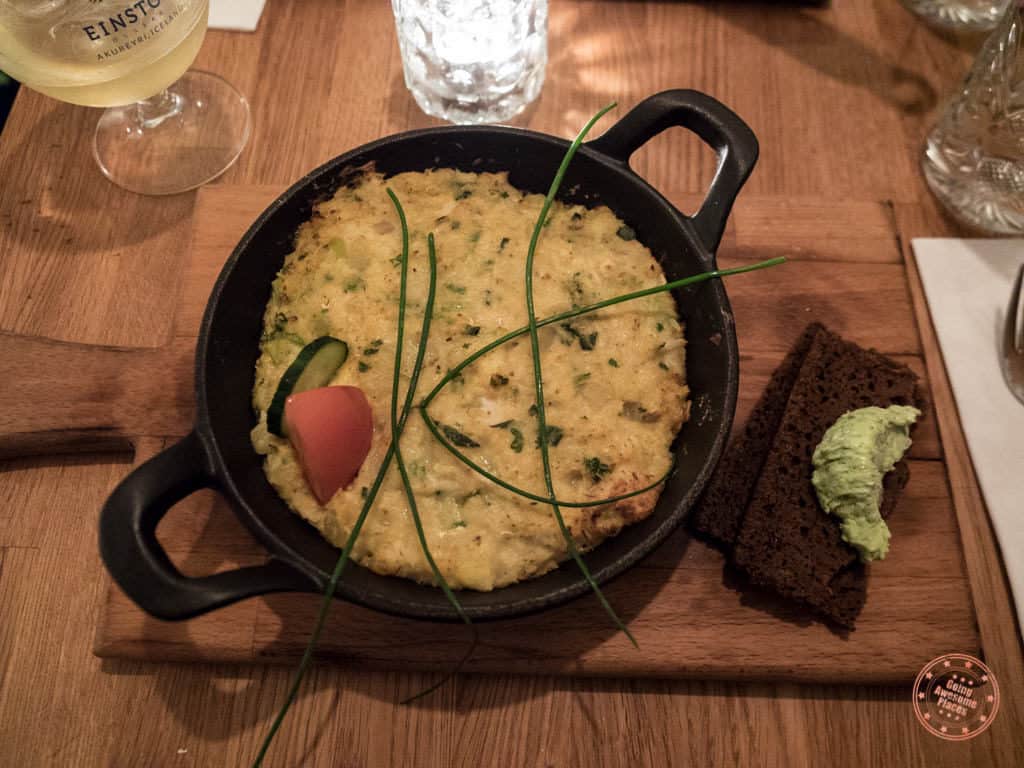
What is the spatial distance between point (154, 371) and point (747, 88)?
1.79 metres

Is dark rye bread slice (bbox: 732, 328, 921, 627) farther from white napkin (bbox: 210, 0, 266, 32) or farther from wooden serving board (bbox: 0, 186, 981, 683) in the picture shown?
white napkin (bbox: 210, 0, 266, 32)

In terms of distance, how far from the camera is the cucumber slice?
1.39 m

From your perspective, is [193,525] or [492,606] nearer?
[492,606]

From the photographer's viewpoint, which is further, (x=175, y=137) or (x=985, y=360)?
(x=175, y=137)

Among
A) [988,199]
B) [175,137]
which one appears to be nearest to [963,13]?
[988,199]

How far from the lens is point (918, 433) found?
1.71 metres

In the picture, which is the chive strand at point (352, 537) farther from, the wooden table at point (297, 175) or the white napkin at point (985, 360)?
the white napkin at point (985, 360)

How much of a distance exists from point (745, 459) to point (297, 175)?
54.2 inches

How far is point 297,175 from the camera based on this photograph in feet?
6.83

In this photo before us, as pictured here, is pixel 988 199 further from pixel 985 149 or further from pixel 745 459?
pixel 745 459

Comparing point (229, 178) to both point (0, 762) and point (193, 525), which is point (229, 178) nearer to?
point (193, 525)

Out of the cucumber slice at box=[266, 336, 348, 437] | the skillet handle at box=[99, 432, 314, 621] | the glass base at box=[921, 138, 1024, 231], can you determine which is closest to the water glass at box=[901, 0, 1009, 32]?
the glass base at box=[921, 138, 1024, 231]

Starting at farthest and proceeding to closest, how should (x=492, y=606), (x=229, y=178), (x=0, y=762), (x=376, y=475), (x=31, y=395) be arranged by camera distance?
(x=229, y=178) → (x=31, y=395) → (x=0, y=762) → (x=376, y=475) → (x=492, y=606)

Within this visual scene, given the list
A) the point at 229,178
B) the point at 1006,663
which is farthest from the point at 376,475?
the point at 1006,663
